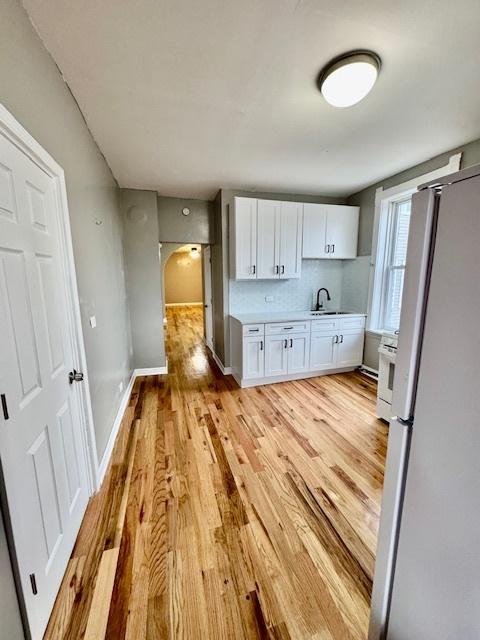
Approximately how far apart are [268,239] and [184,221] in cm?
139

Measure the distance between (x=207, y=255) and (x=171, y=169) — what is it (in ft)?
6.96

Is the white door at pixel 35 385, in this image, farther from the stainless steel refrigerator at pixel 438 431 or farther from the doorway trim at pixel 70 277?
the stainless steel refrigerator at pixel 438 431

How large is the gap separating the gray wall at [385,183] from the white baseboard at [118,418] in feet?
12.0

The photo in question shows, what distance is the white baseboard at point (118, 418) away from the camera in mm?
1984

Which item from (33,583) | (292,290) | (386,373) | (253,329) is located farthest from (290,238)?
(33,583)

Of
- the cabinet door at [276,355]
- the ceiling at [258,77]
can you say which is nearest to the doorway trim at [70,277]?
the ceiling at [258,77]

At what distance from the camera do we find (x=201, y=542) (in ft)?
4.88

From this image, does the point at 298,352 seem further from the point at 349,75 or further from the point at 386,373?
the point at 349,75

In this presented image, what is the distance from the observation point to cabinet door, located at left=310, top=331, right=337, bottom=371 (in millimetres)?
3773

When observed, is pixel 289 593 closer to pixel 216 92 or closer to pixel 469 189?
pixel 469 189

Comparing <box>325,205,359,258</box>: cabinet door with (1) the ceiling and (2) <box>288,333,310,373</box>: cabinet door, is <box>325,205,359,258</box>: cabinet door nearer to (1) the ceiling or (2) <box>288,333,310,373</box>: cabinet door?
(1) the ceiling

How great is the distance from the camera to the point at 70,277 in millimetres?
1584

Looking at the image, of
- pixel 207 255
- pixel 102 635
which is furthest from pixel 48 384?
pixel 207 255

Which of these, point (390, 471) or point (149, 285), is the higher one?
point (149, 285)
